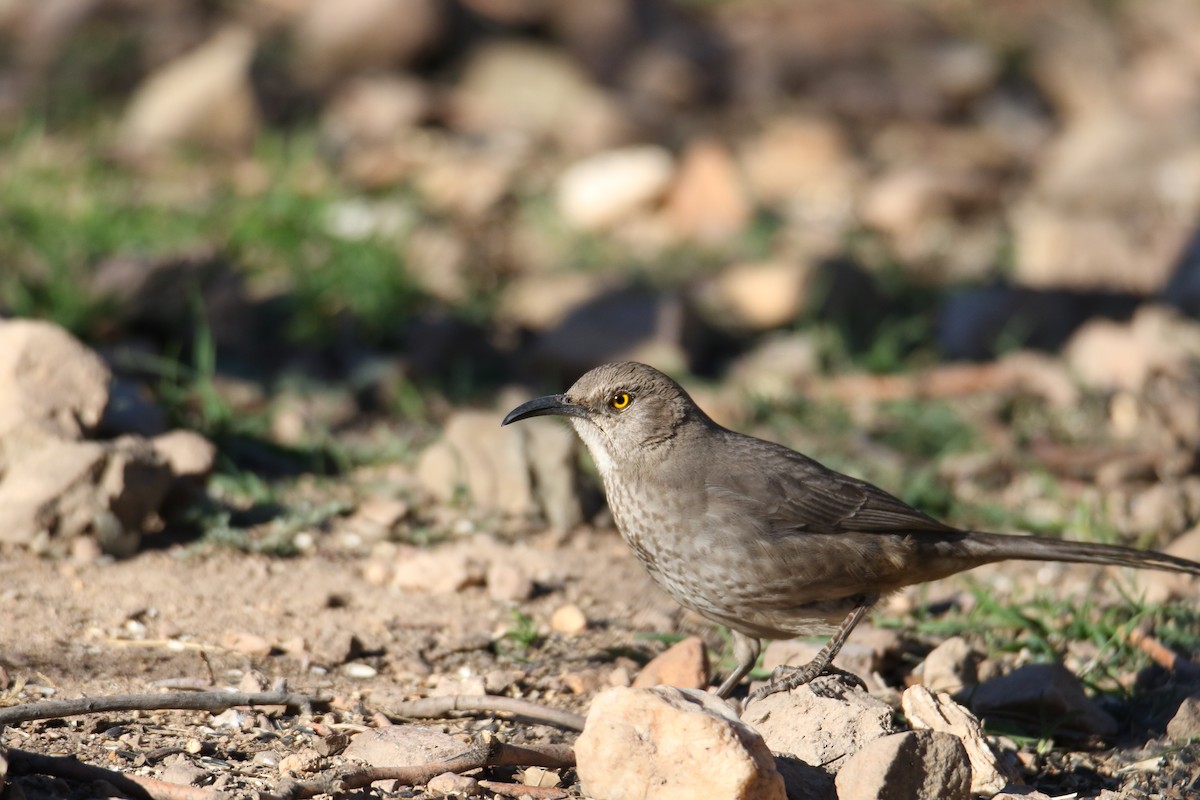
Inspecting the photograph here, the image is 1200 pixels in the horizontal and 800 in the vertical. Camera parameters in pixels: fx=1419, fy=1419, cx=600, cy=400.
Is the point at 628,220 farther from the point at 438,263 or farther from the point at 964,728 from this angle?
the point at 964,728

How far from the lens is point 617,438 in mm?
4805

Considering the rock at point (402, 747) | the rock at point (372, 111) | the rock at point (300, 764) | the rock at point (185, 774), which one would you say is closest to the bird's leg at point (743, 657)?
the rock at point (402, 747)

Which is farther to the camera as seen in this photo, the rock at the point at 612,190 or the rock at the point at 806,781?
the rock at the point at 612,190

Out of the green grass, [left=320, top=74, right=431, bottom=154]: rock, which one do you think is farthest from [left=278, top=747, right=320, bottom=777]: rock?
[left=320, top=74, right=431, bottom=154]: rock

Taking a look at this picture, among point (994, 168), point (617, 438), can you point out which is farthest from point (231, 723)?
point (994, 168)

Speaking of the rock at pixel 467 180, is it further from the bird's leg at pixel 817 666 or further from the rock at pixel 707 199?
the bird's leg at pixel 817 666

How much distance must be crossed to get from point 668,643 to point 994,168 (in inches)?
271

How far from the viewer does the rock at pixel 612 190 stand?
30.4 feet

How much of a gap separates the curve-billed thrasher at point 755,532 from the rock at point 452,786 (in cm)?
99

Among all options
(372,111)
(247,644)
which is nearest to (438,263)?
(372,111)

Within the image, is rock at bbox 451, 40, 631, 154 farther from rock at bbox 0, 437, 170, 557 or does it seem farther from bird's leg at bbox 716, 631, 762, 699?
bird's leg at bbox 716, 631, 762, 699

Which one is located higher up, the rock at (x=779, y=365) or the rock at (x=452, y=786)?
the rock at (x=779, y=365)

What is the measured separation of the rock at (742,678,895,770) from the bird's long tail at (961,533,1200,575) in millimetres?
818

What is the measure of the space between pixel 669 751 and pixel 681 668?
1080 millimetres
